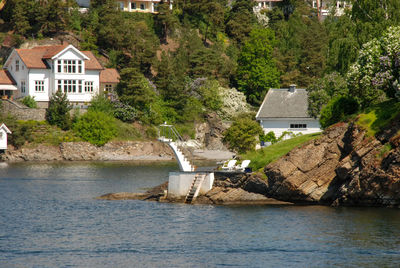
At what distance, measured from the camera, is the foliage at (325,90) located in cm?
6281

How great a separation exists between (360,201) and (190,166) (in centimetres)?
1235

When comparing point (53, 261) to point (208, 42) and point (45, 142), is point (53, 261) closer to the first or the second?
point (45, 142)

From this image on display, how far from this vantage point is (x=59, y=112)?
3570 inches

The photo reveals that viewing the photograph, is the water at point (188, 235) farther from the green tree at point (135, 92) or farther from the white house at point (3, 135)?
the green tree at point (135, 92)

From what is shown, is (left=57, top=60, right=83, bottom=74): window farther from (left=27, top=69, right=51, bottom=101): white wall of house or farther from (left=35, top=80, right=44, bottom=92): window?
(left=35, top=80, right=44, bottom=92): window

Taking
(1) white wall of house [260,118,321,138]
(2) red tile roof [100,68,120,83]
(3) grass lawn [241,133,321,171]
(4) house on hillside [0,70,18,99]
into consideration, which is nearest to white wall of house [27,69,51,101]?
(4) house on hillside [0,70,18,99]

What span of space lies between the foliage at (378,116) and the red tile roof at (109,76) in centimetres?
5570

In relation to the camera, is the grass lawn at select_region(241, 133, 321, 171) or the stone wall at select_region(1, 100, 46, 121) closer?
the grass lawn at select_region(241, 133, 321, 171)

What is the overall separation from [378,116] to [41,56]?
2373 inches

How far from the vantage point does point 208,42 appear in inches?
4948

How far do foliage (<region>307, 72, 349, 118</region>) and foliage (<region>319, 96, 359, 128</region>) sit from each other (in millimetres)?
7488

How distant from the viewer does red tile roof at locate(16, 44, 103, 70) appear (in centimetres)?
9538

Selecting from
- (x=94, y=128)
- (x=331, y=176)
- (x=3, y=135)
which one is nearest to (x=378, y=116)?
(x=331, y=176)

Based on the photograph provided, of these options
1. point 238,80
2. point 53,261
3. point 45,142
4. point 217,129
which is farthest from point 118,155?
point 53,261
